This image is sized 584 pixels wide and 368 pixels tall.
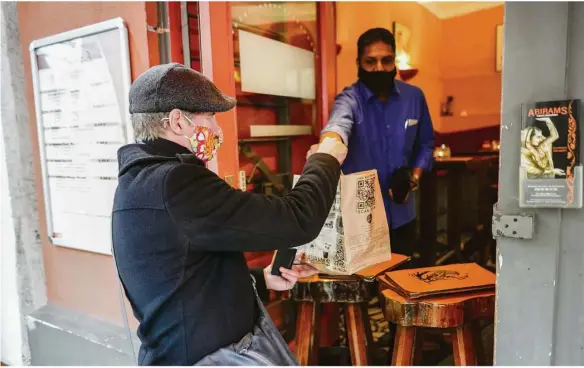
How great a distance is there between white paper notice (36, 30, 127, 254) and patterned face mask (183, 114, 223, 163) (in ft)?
2.55

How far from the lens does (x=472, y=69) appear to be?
558 centimetres

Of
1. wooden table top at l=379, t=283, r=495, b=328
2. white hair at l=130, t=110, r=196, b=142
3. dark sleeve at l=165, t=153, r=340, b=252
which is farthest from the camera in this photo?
wooden table top at l=379, t=283, r=495, b=328

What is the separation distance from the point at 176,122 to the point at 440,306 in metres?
1.03

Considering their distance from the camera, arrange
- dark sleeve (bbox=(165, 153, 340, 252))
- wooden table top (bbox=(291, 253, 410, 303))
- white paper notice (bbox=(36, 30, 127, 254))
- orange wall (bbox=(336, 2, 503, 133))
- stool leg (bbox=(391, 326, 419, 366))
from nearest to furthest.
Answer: dark sleeve (bbox=(165, 153, 340, 252)) → stool leg (bbox=(391, 326, 419, 366)) → wooden table top (bbox=(291, 253, 410, 303)) → white paper notice (bbox=(36, 30, 127, 254)) → orange wall (bbox=(336, 2, 503, 133))

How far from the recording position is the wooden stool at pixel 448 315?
147cm

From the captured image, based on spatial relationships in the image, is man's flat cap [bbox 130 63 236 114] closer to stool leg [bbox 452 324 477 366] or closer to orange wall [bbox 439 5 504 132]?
stool leg [bbox 452 324 477 366]

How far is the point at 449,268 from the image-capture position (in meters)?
1.78

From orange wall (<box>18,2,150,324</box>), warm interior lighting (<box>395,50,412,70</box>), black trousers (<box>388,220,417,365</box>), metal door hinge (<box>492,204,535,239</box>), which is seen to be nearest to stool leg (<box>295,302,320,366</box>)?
black trousers (<box>388,220,417,365</box>)

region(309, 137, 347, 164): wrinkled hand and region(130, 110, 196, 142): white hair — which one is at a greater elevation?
region(130, 110, 196, 142): white hair

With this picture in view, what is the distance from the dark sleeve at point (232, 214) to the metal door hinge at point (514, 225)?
1.51 ft

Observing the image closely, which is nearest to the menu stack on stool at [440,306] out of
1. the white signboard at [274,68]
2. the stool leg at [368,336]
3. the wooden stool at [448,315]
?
the wooden stool at [448,315]

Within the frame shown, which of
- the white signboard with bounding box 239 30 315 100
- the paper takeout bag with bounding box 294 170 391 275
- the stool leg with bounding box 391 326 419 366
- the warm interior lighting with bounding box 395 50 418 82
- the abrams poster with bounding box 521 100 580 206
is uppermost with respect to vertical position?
the warm interior lighting with bounding box 395 50 418 82

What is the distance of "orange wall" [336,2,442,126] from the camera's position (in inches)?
114

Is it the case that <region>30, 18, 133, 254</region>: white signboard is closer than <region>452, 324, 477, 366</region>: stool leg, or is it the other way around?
<region>452, 324, 477, 366</region>: stool leg
